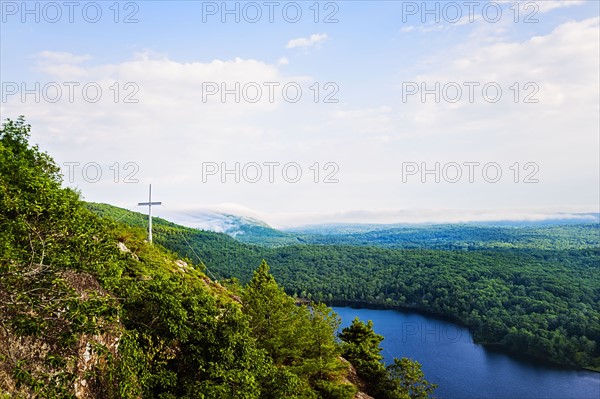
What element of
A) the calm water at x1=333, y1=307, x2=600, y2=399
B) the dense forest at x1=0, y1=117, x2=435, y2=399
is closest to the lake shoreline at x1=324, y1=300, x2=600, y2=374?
the calm water at x1=333, y1=307, x2=600, y2=399

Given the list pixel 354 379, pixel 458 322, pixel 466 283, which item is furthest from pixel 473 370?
pixel 466 283

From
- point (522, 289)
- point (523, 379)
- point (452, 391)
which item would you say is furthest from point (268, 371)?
point (522, 289)

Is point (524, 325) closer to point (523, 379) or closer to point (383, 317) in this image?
point (523, 379)

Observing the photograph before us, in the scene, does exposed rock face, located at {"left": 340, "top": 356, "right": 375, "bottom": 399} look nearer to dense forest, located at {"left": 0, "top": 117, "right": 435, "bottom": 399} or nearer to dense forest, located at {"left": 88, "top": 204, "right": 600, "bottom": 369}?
dense forest, located at {"left": 0, "top": 117, "right": 435, "bottom": 399}

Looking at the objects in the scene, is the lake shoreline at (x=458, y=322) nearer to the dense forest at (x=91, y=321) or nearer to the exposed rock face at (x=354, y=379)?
the exposed rock face at (x=354, y=379)

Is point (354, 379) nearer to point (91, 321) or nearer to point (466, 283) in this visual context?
point (91, 321)
